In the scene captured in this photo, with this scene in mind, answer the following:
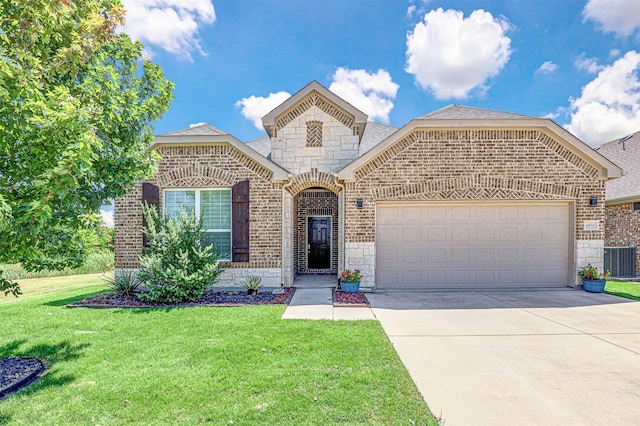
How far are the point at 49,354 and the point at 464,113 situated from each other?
437 inches

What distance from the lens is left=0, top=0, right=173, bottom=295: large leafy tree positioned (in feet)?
9.70

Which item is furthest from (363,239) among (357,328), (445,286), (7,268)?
(7,268)

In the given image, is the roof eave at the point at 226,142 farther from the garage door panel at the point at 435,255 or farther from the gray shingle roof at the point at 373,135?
the garage door panel at the point at 435,255

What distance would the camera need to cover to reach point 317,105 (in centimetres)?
923

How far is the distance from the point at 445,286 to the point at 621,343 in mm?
4105

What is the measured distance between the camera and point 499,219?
28.7ft

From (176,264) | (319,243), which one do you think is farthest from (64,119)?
(319,243)

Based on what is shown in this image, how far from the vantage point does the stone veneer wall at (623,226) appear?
11016 mm

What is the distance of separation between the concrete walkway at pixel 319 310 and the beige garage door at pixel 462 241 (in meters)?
2.02

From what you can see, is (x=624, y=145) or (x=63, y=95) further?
(x=624, y=145)

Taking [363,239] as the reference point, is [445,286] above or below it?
below

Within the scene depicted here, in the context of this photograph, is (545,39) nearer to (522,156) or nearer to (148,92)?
(522,156)

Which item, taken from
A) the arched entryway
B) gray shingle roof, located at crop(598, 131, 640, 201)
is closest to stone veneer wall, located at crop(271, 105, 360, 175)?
the arched entryway

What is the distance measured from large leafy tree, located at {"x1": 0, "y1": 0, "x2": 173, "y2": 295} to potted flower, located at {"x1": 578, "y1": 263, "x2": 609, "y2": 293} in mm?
10887
